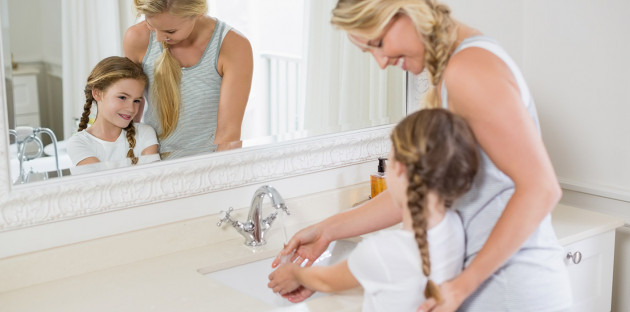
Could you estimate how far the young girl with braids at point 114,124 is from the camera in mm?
1695

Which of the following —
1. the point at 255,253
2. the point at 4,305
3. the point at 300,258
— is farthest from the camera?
the point at 255,253

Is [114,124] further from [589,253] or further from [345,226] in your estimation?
[589,253]

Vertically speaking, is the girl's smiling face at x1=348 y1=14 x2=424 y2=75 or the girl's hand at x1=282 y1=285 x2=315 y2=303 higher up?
the girl's smiling face at x1=348 y1=14 x2=424 y2=75

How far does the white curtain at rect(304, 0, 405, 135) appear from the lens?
6.72ft

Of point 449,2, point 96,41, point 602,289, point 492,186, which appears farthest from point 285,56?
point 602,289

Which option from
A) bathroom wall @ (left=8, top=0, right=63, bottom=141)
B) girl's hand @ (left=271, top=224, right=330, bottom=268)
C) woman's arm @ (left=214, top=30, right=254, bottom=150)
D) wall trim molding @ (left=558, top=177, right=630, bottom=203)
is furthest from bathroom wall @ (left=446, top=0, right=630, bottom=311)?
bathroom wall @ (left=8, top=0, right=63, bottom=141)

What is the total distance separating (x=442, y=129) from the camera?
3.94 ft

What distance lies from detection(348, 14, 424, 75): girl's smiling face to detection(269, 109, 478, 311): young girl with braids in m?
0.17

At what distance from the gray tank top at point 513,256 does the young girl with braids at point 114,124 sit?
77 cm

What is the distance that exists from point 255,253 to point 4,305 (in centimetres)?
60

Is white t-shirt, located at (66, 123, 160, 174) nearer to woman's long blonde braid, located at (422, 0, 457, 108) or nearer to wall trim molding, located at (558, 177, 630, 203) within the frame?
Result: woman's long blonde braid, located at (422, 0, 457, 108)

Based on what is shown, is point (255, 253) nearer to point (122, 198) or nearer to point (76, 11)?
point (122, 198)

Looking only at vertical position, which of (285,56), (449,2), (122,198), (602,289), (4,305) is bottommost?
(602,289)

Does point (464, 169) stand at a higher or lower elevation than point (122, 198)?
higher
